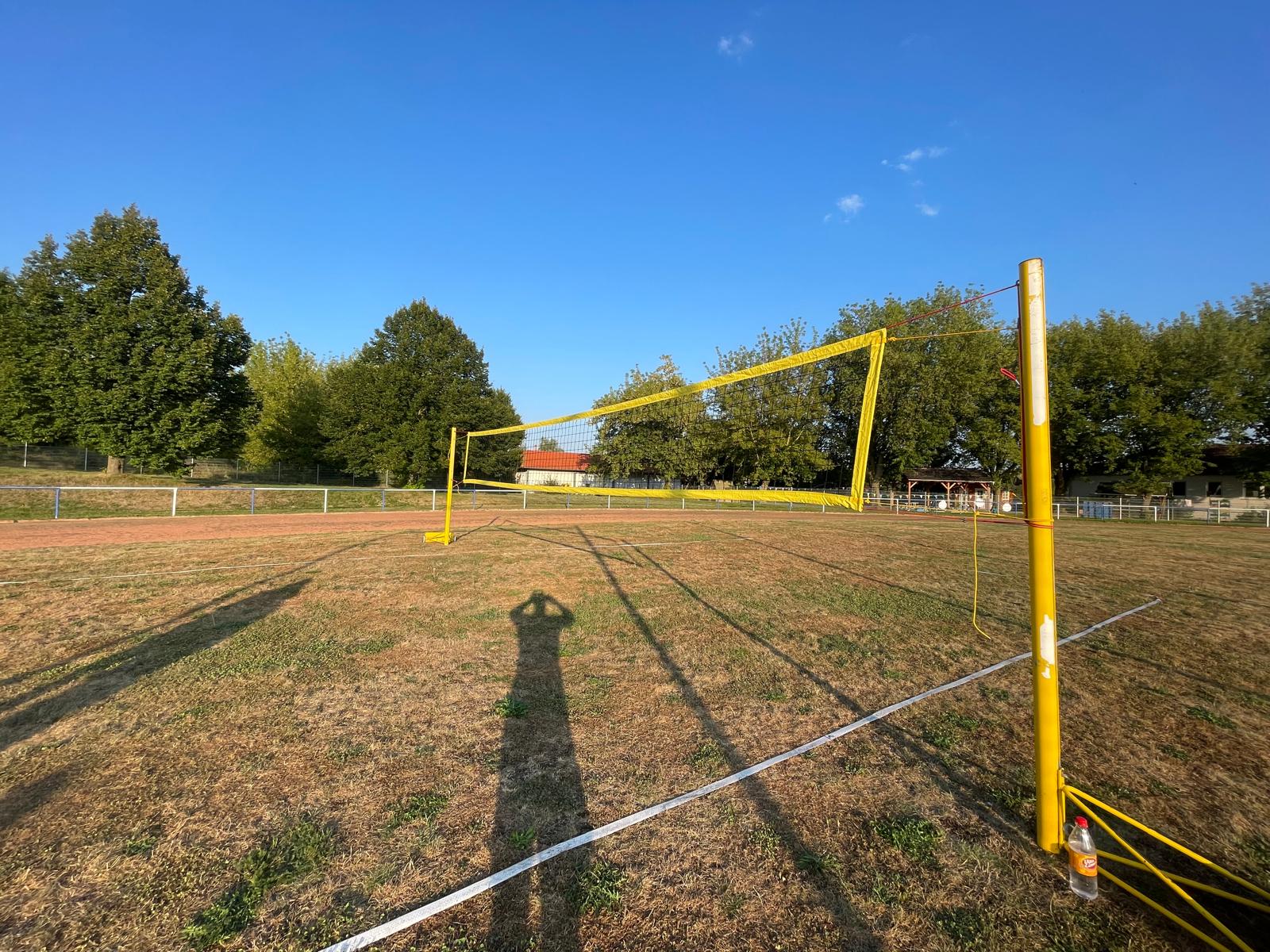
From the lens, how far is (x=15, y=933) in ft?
6.81

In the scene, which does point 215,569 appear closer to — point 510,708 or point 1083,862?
point 510,708

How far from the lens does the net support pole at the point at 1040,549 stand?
2668mm

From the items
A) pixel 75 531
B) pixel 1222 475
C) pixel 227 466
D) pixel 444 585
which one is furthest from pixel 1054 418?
pixel 227 466

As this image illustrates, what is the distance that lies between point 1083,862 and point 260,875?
3725 mm

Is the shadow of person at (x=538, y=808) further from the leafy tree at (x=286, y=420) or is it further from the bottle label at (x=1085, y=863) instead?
the leafy tree at (x=286, y=420)

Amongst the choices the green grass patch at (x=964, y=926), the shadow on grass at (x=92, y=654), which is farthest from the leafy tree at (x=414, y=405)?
the green grass patch at (x=964, y=926)

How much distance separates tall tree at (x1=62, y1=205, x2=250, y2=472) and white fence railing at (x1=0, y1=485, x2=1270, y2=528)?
531cm

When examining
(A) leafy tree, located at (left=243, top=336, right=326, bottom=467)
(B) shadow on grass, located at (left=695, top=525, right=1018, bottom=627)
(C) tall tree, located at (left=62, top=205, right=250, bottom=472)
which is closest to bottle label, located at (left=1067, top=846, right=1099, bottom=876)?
(B) shadow on grass, located at (left=695, top=525, right=1018, bottom=627)

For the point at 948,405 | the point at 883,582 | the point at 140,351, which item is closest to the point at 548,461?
the point at 883,582

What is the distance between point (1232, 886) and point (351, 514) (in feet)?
83.0

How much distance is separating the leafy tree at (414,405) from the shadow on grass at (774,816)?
34151mm

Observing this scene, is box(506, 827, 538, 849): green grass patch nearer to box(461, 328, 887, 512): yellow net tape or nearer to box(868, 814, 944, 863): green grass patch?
box(868, 814, 944, 863): green grass patch

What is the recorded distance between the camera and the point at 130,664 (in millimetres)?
4953

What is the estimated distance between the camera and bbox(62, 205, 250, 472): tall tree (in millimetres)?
24859
